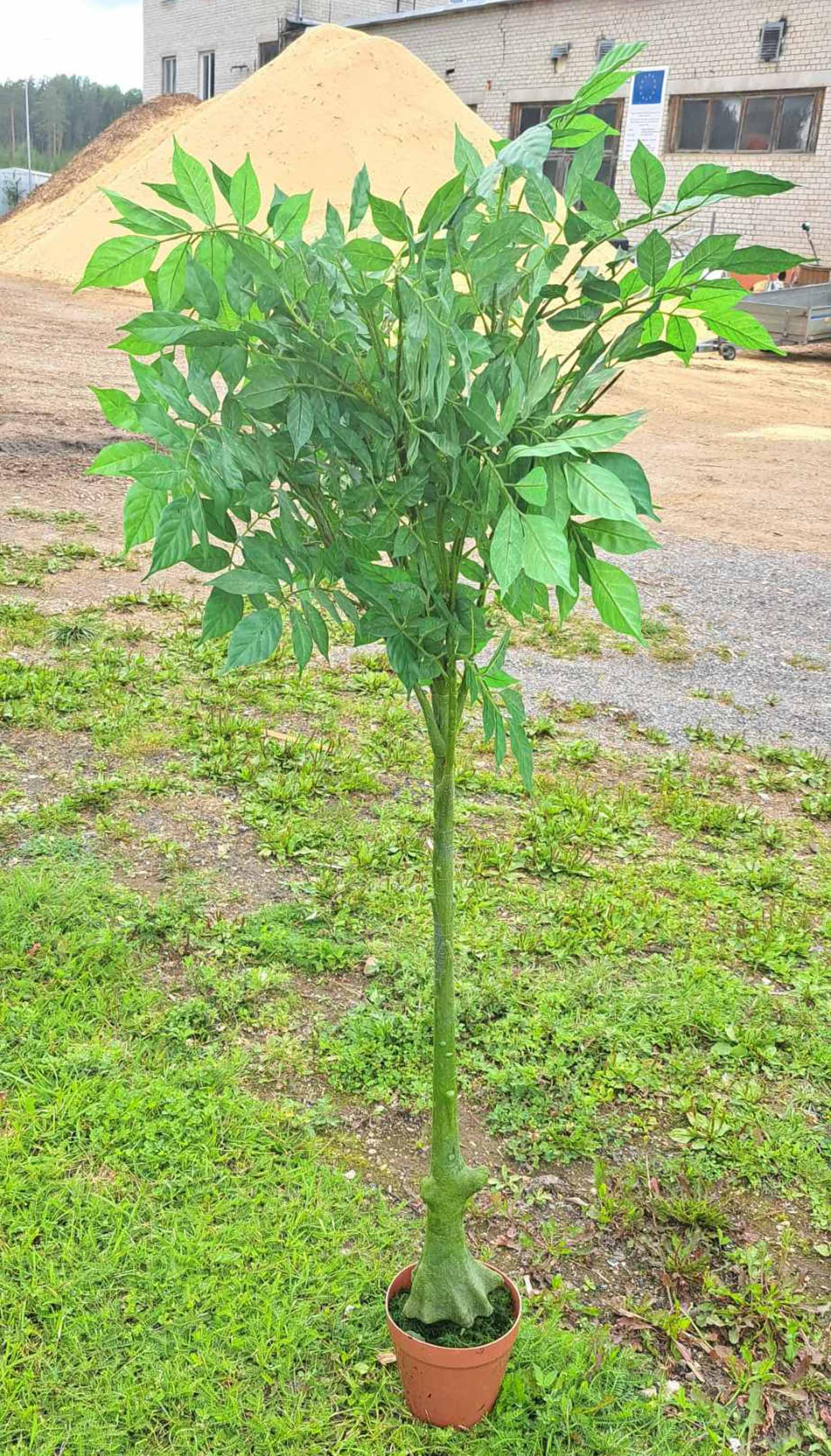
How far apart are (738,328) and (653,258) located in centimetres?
18

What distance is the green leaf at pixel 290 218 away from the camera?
62.3 inches

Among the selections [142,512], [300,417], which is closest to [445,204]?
[300,417]

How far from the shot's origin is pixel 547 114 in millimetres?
25203

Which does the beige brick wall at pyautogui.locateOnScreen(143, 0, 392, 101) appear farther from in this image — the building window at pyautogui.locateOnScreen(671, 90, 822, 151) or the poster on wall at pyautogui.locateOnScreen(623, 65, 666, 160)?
the building window at pyautogui.locateOnScreen(671, 90, 822, 151)

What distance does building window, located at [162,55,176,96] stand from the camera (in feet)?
121

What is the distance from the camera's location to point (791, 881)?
4.03 metres

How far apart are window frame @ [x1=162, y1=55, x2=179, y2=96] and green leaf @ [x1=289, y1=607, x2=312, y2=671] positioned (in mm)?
40287

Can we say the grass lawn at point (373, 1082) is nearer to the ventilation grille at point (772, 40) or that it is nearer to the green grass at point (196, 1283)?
the green grass at point (196, 1283)

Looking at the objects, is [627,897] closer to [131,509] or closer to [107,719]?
[107,719]

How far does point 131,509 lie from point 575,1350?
176 cm

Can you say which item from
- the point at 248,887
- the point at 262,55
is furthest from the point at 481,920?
the point at 262,55

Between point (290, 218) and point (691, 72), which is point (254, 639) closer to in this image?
point (290, 218)

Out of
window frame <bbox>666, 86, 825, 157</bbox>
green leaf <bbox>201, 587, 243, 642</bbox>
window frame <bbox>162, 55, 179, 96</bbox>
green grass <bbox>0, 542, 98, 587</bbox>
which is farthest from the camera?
window frame <bbox>162, 55, 179, 96</bbox>

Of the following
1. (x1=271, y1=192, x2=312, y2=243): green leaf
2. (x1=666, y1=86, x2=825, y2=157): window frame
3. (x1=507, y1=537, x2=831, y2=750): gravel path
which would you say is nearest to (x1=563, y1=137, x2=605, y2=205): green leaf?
(x1=271, y1=192, x2=312, y2=243): green leaf
